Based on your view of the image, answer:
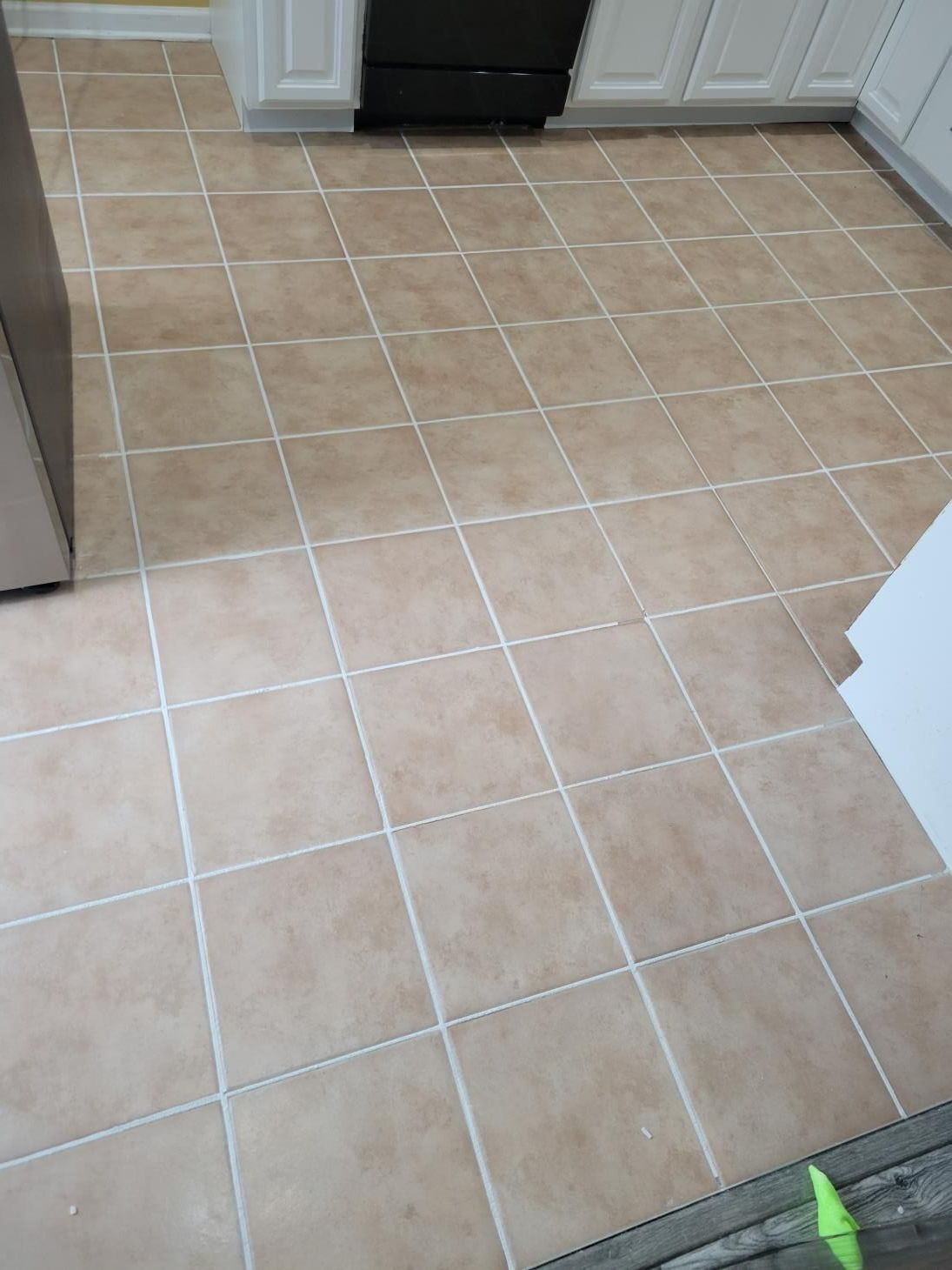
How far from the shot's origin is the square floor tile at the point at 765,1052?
1190 mm

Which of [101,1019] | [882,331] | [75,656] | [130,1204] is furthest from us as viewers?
[882,331]

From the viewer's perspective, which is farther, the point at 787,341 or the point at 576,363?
the point at 787,341

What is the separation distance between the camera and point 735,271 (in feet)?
7.85

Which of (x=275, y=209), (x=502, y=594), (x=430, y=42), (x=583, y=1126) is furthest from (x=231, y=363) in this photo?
(x=583, y=1126)

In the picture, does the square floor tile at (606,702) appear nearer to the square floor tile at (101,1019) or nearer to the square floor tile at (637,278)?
the square floor tile at (101,1019)

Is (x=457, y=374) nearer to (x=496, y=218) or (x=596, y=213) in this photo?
(x=496, y=218)

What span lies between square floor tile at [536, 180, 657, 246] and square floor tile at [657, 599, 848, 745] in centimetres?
116

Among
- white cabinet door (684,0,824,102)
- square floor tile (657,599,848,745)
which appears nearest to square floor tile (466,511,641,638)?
square floor tile (657,599,848,745)

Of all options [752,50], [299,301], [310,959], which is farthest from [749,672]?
[752,50]

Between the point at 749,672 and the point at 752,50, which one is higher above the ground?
the point at 752,50

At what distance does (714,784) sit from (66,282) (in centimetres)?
163

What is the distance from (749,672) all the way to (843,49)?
2.12m

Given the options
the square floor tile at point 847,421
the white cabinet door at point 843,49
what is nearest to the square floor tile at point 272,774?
the square floor tile at point 847,421

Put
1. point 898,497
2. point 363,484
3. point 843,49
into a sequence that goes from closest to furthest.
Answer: point 363,484
point 898,497
point 843,49
